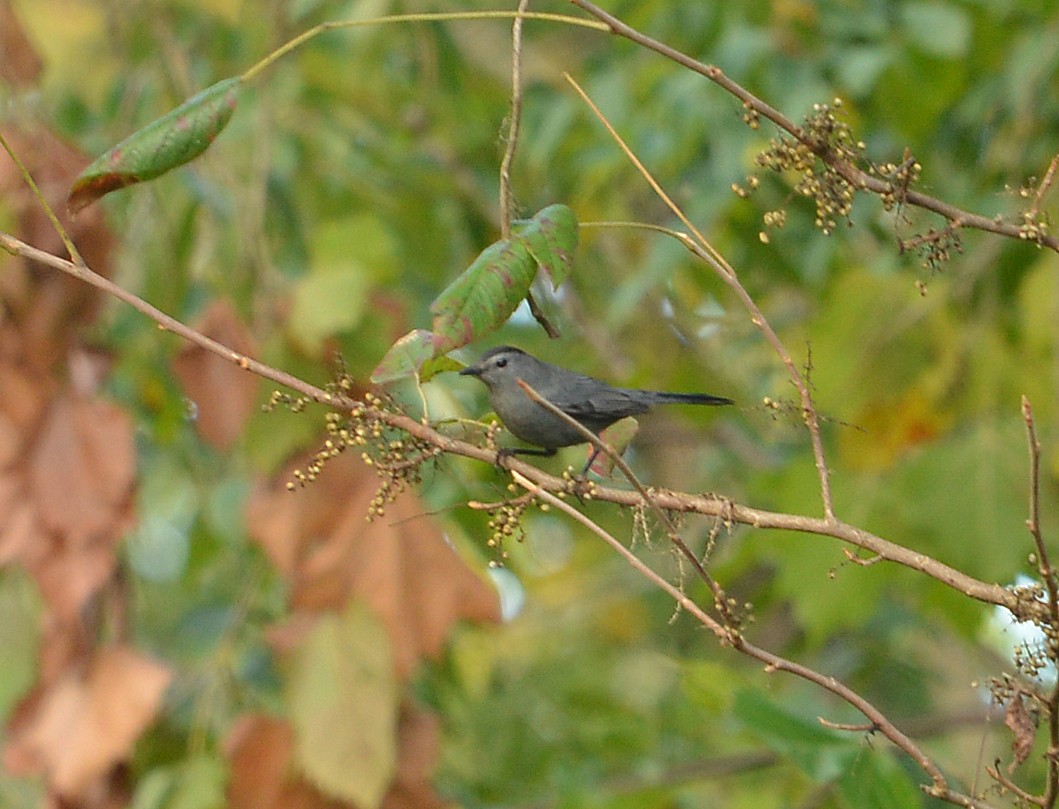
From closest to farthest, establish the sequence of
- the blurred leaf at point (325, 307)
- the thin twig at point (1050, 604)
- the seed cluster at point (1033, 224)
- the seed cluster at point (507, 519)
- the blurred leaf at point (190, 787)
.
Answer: the thin twig at point (1050, 604) < the seed cluster at point (1033, 224) < the seed cluster at point (507, 519) < the blurred leaf at point (190, 787) < the blurred leaf at point (325, 307)

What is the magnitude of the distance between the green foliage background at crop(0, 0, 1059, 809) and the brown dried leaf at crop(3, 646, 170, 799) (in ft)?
0.59

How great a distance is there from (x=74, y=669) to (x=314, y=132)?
2734 millimetres

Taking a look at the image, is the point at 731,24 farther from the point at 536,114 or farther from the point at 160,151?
the point at 160,151

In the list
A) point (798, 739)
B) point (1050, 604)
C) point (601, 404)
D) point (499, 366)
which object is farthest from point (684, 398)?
point (1050, 604)

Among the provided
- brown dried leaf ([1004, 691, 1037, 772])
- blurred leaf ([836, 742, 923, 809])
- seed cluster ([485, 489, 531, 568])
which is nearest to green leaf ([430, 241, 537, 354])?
seed cluster ([485, 489, 531, 568])

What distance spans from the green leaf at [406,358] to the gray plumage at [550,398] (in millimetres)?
1297

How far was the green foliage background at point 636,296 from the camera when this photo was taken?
14.0ft

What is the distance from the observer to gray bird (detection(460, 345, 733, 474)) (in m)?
3.39

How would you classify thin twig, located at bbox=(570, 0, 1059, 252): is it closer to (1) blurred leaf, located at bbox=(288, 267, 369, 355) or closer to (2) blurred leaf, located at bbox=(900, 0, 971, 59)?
(1) blurred leaf, located at bbox=(288, 267, 369, 355)

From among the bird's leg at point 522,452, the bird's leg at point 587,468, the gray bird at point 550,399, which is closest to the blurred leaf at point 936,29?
the gray bird at point 550,399

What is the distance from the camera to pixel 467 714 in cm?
604

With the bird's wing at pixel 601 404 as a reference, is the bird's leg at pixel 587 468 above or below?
above

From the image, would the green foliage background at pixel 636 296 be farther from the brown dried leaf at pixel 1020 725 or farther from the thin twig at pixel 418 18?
the thin twig at pixel 418 18

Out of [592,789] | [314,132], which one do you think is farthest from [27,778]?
[314,132]
